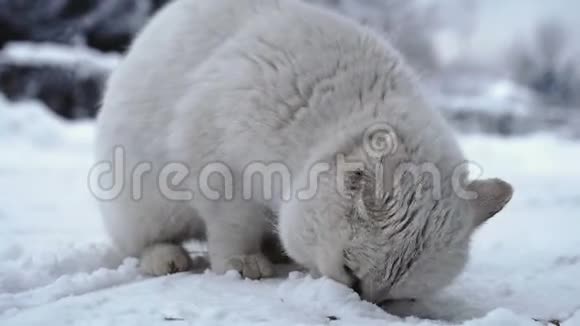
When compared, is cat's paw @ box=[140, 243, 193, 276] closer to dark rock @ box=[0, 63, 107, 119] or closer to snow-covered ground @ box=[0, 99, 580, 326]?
snow-covered ground @ box=[0, 99, 580, 326]

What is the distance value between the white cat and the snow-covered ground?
0.13 meters

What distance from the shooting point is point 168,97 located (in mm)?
2422

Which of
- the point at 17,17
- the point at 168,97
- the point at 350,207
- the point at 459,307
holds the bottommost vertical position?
the point at 459,307

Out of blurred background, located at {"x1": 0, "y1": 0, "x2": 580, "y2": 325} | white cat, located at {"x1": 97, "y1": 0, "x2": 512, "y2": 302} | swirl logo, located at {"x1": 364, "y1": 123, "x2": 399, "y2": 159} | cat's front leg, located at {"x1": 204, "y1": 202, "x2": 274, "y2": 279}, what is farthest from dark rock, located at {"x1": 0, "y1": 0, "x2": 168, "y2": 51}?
swirl logo, located at {"x1": 364, "y1": 123, "x2": 399, "y2": 159}

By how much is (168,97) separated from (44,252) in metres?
0.82

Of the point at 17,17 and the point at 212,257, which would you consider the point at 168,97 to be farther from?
the point at 17,17

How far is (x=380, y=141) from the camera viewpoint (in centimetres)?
184

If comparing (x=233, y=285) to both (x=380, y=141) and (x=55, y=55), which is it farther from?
(x=55, y=55)

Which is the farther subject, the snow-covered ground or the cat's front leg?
the cat's front leg

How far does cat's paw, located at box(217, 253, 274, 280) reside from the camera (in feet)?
7.54

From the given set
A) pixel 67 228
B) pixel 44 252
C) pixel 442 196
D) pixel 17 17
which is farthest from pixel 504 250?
pixel 17 17

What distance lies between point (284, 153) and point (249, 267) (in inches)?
19.8

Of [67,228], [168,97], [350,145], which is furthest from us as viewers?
[67,228]

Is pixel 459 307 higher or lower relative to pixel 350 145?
lower
